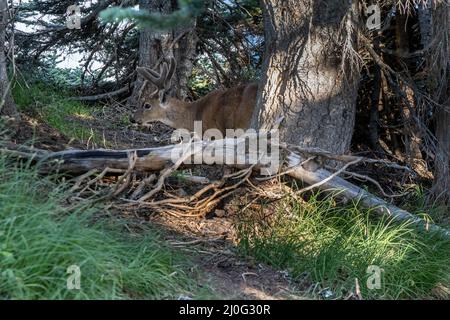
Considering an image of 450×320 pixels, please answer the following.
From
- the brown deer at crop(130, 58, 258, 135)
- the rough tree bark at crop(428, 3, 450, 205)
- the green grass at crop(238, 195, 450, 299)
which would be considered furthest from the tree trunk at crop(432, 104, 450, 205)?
the brown deer at crop(130, 58, 258, 135)

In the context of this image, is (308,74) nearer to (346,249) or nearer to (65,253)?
(346,249)

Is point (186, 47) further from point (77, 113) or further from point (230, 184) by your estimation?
point (230, 184)

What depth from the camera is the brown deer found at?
890 centimetres

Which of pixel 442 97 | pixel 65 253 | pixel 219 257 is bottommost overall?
pixel 219 257

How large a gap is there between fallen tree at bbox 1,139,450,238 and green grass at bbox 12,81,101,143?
2341mm

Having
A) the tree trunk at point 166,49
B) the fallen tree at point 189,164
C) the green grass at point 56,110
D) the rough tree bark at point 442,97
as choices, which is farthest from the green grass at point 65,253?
the tree trunk at point 166,49

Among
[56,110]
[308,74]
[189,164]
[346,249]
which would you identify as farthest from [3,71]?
[346,249]

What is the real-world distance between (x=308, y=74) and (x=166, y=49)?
4862 millimetres

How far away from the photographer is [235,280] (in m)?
4.88

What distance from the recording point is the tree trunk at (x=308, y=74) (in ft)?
21.2

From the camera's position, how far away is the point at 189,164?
580 centimetres

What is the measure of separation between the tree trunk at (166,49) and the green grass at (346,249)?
517 centimetres
